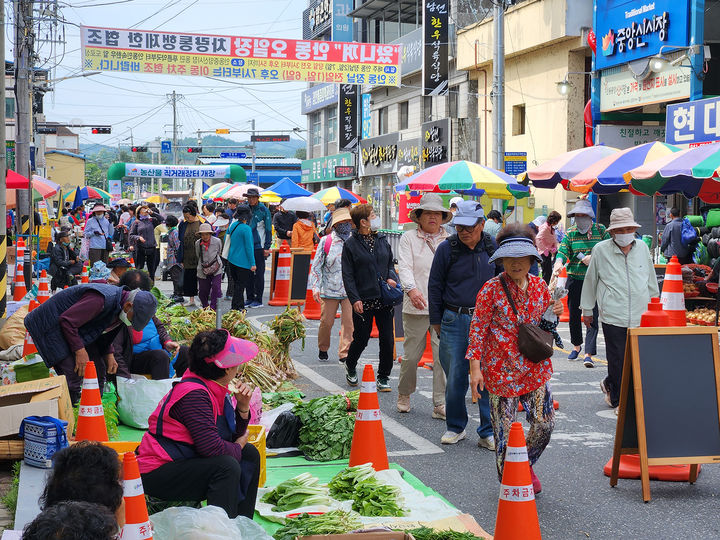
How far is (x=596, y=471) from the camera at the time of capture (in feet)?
22.4

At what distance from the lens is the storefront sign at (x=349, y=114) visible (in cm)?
4872

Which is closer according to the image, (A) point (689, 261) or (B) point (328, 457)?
(B) point (328, 457)

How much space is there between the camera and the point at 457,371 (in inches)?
290

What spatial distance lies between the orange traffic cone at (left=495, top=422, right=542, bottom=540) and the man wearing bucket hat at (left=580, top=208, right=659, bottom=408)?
3767mm

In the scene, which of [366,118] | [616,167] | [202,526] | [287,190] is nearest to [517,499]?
[202,526]

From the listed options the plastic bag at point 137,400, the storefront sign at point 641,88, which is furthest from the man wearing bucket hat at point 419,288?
the storefront sign at point 641,88

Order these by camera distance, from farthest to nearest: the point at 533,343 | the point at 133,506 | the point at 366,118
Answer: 1. the point at 366,118
2. the point at 533,343
3. the point at 133,506

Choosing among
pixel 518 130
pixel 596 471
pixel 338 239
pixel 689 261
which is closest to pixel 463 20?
pixel 518 130

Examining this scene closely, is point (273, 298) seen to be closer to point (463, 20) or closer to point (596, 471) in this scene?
point (596, 471)

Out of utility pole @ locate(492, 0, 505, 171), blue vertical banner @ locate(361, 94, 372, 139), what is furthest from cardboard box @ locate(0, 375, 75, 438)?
blue vertical banner @ locate(361, 94, 372, 139)

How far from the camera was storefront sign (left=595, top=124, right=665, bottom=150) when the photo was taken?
2405cm

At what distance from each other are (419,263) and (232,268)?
7.98 meters

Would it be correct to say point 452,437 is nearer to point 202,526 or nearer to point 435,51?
point 202,526

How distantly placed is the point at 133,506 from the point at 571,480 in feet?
12.0
